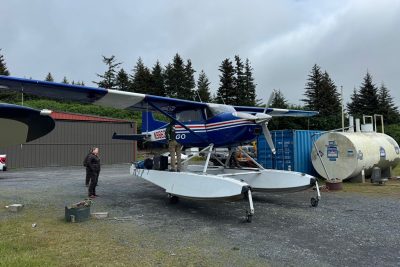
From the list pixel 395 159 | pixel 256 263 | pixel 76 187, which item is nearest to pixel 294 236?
pixel 256 263

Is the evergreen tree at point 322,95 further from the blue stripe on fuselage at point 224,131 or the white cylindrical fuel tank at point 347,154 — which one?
the blue stripe on fuselage at point 224,131

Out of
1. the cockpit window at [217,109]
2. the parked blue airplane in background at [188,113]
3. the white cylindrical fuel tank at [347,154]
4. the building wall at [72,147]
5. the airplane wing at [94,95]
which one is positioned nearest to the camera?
the airplane wing at [94,95]

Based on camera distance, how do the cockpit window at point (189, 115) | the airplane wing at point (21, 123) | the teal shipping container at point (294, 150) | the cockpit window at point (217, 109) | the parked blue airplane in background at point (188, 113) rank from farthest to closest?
the teal shipping container at point (294, 150)
the cockpit window at point (189, 115)
the cockpit window at point (217, 109)
the parked blue airplane in background at point (188, 113)
the airplane wing at point (21, 123)

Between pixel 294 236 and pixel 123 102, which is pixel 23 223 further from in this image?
pixel 294 236

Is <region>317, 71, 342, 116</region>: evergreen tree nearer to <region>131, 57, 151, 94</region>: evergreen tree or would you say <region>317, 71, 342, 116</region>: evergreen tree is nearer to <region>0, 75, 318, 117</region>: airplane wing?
<region>131, 57, 151, 94</region>: evergreen tree

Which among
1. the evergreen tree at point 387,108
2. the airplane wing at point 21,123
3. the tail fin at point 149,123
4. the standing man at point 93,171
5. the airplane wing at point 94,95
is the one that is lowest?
the standing man at point 93,171

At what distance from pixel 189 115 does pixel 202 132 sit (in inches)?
33.6

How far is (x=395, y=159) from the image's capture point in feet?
61.0

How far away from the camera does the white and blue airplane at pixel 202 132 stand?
9.15 m

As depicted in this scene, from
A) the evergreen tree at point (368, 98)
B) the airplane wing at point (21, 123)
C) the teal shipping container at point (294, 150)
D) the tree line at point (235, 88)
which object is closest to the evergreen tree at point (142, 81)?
the tree line at point (235, 88)

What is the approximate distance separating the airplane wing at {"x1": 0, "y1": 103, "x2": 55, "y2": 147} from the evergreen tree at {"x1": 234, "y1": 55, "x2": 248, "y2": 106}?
5404 cm

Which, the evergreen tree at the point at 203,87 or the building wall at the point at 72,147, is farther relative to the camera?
the evergreen tree at the point at 203,87

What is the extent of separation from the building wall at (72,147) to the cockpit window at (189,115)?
62.1 ft

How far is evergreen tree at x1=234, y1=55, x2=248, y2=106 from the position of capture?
200 feet
